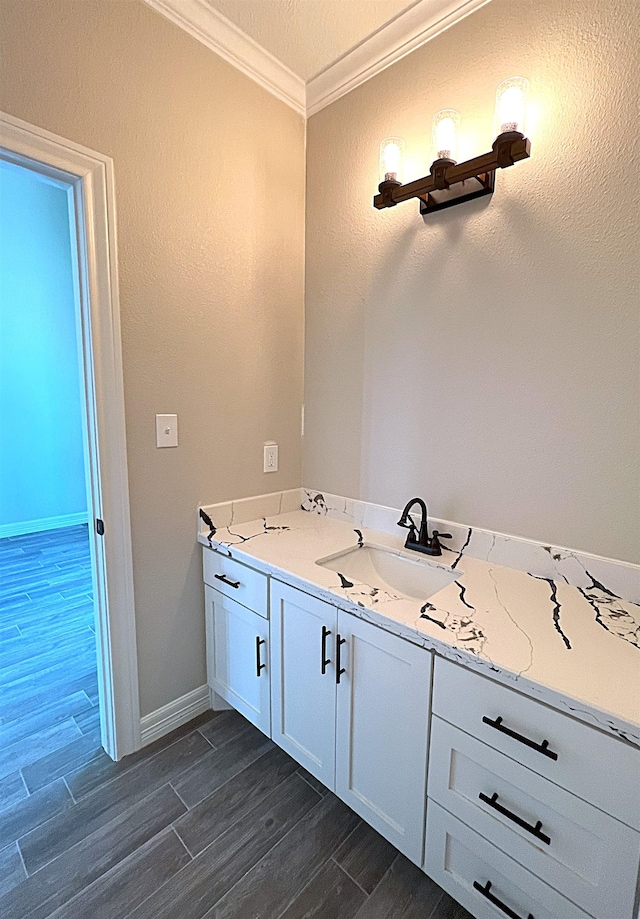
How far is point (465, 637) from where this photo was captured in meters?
1.02

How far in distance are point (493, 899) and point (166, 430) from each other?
1658 millimetres

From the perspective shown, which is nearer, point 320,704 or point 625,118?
point 625,118

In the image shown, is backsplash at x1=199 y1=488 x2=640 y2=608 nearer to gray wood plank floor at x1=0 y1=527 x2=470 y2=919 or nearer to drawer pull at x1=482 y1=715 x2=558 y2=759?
drawer pull at x1=482 y1=715 x2=558 y2=759

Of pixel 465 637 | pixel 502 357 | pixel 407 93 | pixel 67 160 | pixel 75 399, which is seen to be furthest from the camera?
pixel 75 399

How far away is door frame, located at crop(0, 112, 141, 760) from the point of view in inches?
50.6

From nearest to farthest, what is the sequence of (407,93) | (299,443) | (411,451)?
(407,93) → (411,451) → (299,443)

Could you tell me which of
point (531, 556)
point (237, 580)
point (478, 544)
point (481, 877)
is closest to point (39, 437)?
point (237, 580)

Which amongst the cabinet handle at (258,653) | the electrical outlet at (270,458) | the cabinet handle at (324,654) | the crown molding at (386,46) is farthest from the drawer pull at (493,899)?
the crown molding at (386,46)

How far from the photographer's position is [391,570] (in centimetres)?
161

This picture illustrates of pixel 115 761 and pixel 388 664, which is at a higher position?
pixel 388 664

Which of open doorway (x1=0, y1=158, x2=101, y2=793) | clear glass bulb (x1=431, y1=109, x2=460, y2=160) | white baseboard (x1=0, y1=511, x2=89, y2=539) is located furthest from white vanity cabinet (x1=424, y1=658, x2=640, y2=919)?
white baseboard (x1=0, y1=511, x2=89, y2=539)

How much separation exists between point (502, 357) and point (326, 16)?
53.8 inches

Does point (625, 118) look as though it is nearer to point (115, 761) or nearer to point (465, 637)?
point (465, 637)

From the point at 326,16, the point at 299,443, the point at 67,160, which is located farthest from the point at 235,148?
the point at 299,443
